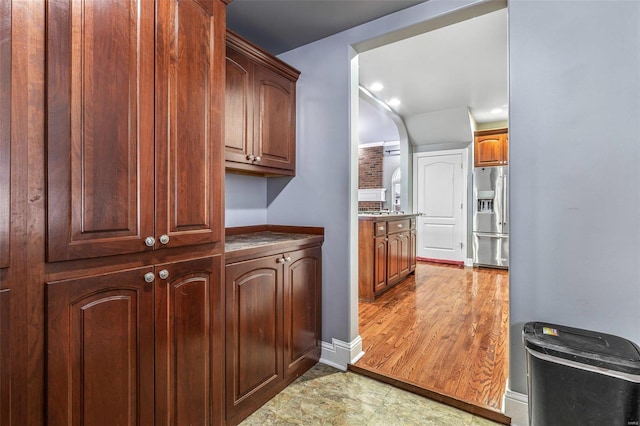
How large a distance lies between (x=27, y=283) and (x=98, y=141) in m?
0.49

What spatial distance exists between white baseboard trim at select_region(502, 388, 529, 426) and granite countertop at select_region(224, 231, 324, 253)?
151 cm

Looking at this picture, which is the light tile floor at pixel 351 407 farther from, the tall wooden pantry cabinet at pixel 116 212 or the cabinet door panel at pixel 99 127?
the cabinet door panel at pixel 99 127

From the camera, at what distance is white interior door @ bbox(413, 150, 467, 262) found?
5777 mm

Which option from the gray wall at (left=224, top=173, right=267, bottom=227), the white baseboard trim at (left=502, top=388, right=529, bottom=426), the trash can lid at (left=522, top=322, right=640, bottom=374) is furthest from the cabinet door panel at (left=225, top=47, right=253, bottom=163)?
the white baseboard trim at (left=502, top=388, right=529, bottom=426)

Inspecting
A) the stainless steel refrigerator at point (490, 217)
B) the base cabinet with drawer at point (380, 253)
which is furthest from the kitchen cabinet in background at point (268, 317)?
the stainless steel refrigerator at point (490, 217)

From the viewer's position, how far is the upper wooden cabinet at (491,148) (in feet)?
17.7

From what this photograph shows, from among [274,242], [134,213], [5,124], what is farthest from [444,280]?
[5,124]

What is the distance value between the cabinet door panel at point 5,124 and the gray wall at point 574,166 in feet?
6.85

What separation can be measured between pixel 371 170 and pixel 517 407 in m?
6.37

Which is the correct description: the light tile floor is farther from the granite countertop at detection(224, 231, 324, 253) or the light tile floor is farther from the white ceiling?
the white ceiling

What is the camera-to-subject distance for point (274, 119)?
7.63 feet

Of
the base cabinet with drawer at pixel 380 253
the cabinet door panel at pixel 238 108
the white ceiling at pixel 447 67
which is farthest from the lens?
the base cabinet with drawer at pixel 380 253

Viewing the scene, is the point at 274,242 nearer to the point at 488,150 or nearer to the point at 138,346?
the point at 138,346

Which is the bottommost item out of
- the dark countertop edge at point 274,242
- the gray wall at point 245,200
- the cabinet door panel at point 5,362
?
the cabinet door panel at point 5,362
